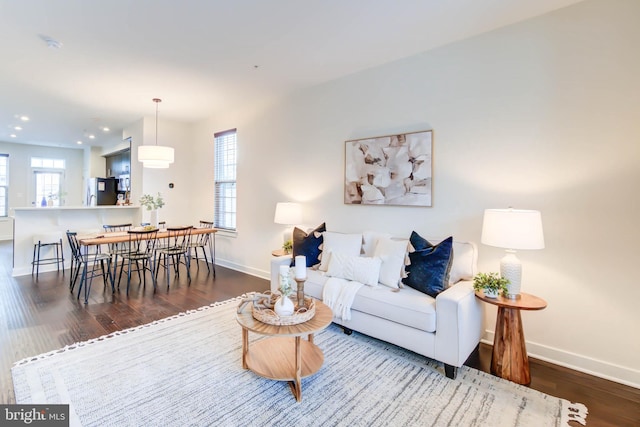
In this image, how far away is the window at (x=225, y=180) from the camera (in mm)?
5602

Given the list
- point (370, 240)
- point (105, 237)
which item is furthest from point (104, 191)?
point (370, 240)

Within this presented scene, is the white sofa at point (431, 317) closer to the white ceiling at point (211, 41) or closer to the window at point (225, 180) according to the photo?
the white ceiling at point (211, 41)

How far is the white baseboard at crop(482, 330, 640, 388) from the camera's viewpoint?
7.25 ft

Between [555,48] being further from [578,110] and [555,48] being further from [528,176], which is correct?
[528,176]

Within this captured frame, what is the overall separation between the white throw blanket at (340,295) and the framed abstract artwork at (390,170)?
1.12 m

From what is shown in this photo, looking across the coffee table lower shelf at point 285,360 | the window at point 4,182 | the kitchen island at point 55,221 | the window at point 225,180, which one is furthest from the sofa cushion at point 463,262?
the window at point 4,182

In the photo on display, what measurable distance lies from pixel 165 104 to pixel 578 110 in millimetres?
5471

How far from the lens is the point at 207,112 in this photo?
5.61 metres

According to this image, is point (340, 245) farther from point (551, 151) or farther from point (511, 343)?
point (551, 151)

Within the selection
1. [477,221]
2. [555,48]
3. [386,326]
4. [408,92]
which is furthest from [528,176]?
[386,326]

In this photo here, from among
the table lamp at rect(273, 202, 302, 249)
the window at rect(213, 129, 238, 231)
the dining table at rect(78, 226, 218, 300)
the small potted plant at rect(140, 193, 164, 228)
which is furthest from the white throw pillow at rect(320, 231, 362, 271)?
the small potted plant at rect(140, 193, 164, 228)

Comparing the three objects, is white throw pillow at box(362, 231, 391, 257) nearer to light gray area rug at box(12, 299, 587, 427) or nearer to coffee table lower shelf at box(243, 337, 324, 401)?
light gray area rug at box(12, 299, 587, 427)

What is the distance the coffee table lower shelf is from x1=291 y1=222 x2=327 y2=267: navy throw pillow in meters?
1.05

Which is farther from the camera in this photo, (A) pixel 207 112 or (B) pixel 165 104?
(A) pixel 207 112
